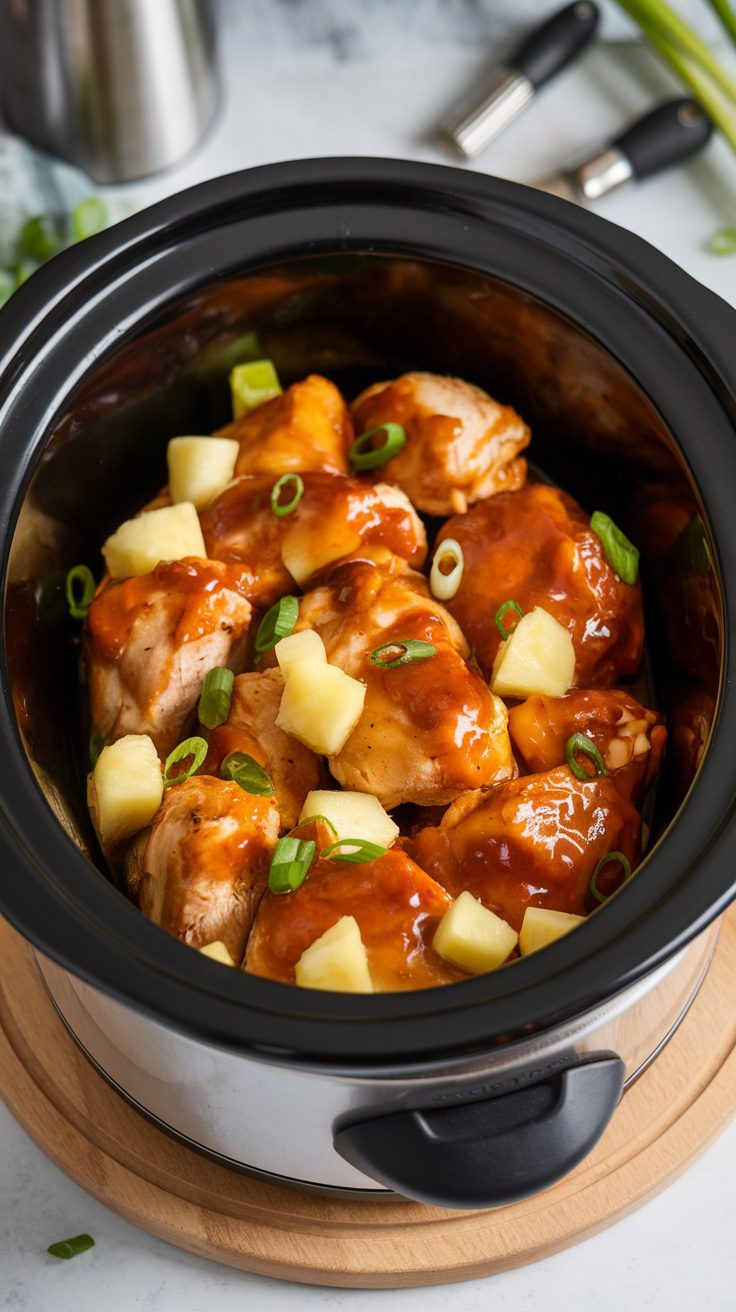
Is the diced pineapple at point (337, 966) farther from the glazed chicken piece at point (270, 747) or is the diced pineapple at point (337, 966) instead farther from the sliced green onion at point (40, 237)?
the sliced green onion at point (40, 237)

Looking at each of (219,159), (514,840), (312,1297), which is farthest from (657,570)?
(219,159)

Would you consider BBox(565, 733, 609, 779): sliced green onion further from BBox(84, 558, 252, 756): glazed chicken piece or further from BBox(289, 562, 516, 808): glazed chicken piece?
BBox(84, 558, 252, 756): glazed chicken piece

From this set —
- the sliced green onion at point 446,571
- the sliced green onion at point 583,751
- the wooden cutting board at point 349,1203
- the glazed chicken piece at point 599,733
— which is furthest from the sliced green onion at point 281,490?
the wooden cutting board at point 349,1203

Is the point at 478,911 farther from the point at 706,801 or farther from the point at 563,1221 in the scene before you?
the point at 563,1221

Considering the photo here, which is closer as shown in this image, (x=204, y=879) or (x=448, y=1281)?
(x=204, y=879)

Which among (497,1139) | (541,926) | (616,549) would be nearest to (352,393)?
(616,549)

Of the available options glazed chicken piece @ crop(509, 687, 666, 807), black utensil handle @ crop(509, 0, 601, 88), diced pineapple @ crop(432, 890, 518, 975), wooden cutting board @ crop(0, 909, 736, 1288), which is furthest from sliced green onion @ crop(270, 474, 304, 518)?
black utensil handle @ crop(509, 0, 601, 88)
